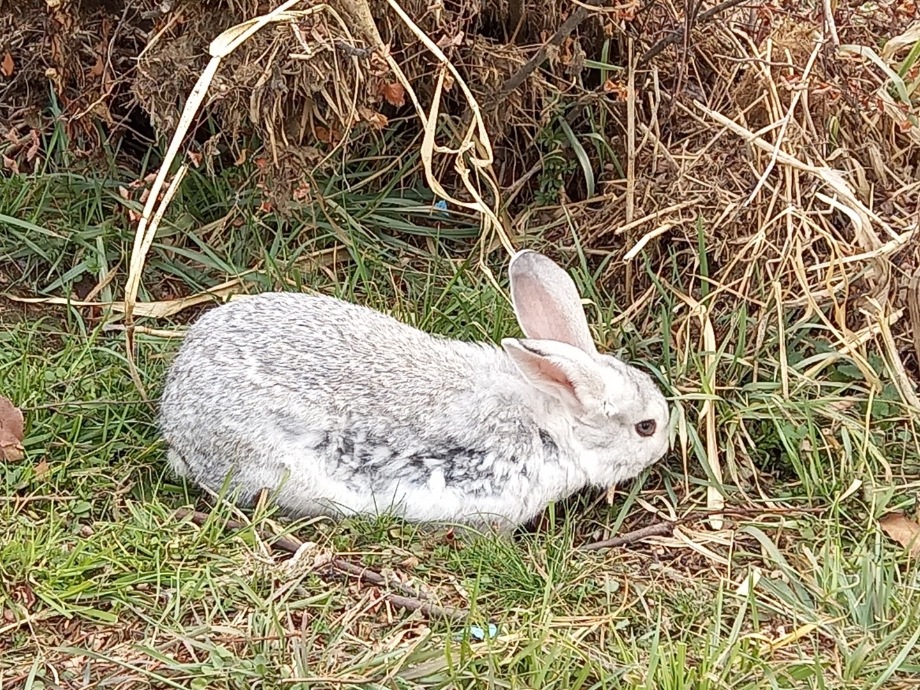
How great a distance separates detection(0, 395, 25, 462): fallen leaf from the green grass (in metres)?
0.04

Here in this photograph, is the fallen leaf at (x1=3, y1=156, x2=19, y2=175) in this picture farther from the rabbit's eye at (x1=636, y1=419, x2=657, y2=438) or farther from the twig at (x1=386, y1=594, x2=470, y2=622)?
the rabbit's eye at (x1=636, y1=419, x2=657, y2=438)

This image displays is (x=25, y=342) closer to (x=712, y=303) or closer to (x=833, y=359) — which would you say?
(x=712, y=303)

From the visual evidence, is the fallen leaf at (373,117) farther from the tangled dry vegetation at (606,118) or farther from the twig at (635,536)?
the twig at (635,536)

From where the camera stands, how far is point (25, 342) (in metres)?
5.04

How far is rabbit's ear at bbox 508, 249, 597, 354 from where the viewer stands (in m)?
4.70

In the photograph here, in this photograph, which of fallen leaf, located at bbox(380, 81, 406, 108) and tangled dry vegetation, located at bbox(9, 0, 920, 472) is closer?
tangled dry vegetation, located at bbox(9, 0, 920, 472)

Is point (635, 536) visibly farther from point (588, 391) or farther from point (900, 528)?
point (900, 528)

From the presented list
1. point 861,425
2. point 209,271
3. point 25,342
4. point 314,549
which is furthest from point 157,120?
point 861,425

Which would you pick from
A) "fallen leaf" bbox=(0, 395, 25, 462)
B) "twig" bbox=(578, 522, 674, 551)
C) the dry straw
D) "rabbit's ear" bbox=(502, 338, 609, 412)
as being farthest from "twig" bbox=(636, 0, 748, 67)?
"fallen leaf" bbox=(0, 395, 25, 462)

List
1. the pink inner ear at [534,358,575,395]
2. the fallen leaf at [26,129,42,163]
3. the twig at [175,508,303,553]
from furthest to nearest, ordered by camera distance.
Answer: the fallen leaf at [26,129,42,163], the pink inner ear at [534,358,575,395], the twig at [175,508,303,553]

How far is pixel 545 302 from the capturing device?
15.5 feet

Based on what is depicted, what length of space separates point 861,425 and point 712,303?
2.40ft

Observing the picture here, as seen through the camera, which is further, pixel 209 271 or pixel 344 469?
pixel 209 271

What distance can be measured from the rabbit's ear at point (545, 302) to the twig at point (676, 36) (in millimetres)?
1106
